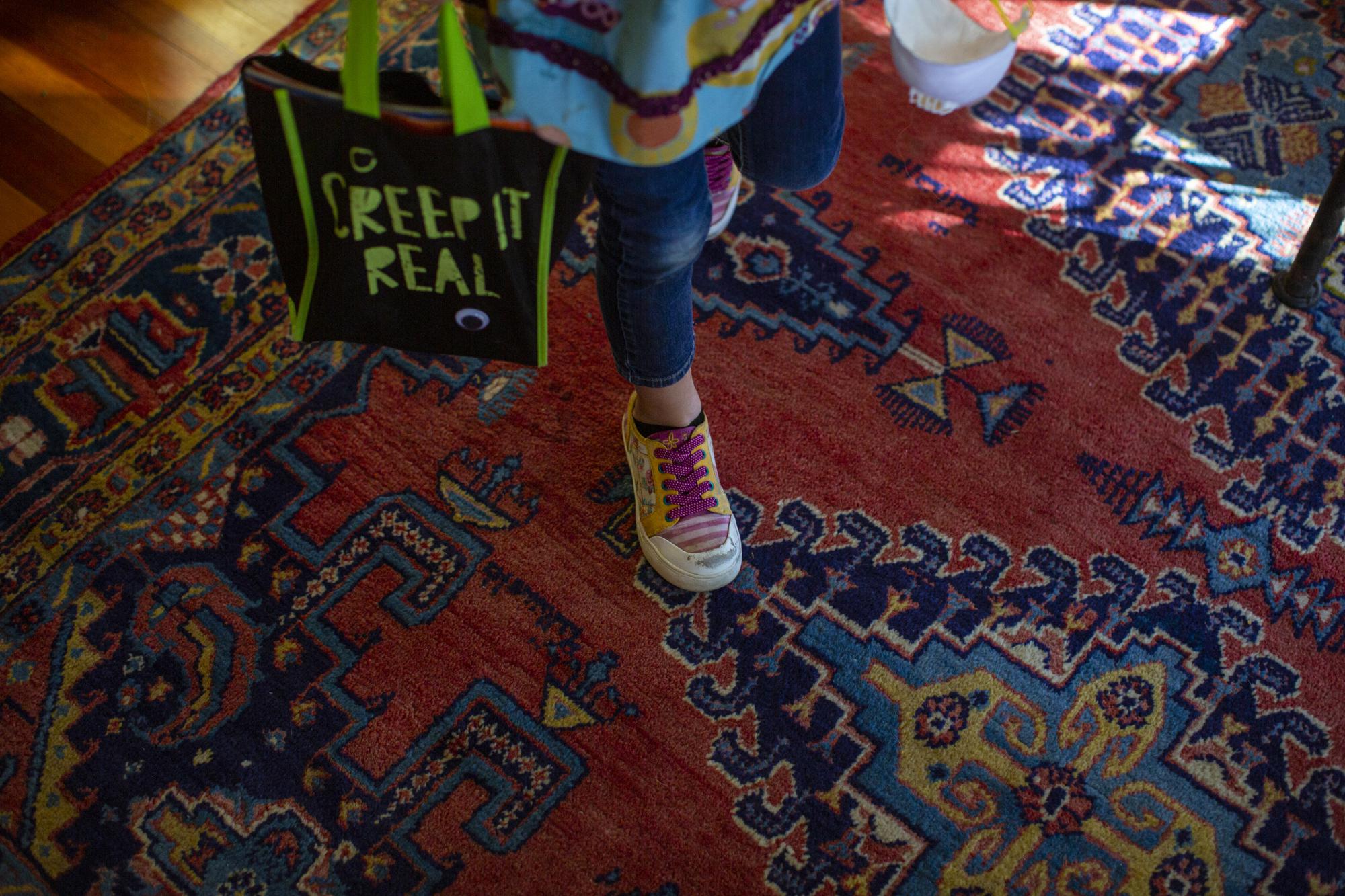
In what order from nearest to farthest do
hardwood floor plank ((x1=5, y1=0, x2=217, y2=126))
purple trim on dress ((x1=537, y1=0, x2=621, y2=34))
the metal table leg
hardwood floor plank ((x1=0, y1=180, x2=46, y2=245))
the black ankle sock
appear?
purple trim on dress ((x1=537, y1=0, x2=621, y2=34)) < the black ankle sock < the metal table leg < hardwood floor plank ((x1=0, y1=180, x2=46, y2=245)) < hardwood floor plank ((x1=5, y1=0, x2=217, y2=126))

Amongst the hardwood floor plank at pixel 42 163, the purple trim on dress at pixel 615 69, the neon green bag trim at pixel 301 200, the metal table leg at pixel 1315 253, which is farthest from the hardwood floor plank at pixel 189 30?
the metal table leg at pixel 1315 253

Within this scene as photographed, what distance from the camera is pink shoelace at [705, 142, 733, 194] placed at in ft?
4.17

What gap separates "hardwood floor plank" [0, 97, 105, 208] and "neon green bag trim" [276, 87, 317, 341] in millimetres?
963

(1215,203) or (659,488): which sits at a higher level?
(1215,203)

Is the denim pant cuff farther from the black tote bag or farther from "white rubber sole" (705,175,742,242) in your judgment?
"white rubber sole" (705,175,742,242)

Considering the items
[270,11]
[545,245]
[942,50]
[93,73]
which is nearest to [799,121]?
[942,50]

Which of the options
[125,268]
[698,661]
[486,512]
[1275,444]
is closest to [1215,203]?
[1275,444]

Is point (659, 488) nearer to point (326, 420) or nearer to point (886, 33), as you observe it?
point (326, 420)

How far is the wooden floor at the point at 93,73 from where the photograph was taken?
66.6 inches

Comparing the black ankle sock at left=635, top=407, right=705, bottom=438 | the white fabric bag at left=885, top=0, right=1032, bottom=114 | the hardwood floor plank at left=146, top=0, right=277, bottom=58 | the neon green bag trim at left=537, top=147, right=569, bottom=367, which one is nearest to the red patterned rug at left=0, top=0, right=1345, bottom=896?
the black ankle sock at left=635, top=407, right=705, bottom=438

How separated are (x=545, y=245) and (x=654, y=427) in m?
0.38

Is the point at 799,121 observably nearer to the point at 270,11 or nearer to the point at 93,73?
the point at 270,11

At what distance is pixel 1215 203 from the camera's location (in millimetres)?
1587

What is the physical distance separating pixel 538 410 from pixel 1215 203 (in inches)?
44.1
